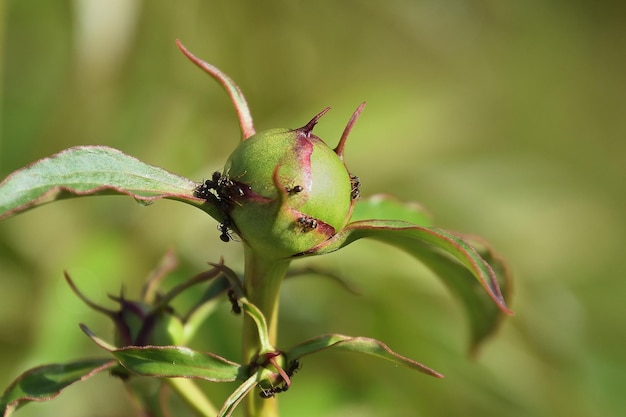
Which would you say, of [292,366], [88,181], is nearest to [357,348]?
[292,366]

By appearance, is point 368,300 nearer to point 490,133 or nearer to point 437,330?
point 437,330

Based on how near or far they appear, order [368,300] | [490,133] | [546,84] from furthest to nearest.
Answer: [546,84] < [490,133] < [368,300]

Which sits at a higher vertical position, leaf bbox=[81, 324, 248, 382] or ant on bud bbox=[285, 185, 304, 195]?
ant on bud bbox=[285, 185, 304, 195]

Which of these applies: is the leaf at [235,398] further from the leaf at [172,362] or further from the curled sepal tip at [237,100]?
the curled sepal tip at [237,100]

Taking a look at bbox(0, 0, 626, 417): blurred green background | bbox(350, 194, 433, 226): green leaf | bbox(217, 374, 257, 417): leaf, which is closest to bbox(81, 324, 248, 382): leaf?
bbox(217, 374, 257, 417): leaf

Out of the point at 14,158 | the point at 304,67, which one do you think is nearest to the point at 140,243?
the point at 14,158

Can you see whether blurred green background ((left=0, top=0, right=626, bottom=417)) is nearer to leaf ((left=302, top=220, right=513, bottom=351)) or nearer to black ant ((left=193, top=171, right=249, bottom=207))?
leaf ((left=302, top=220, right=513, bottom=351))
